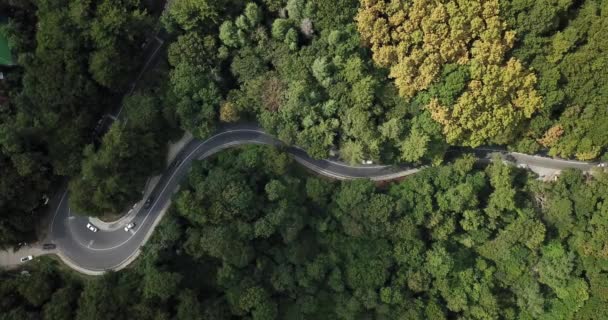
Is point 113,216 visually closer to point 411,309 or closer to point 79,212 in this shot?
point 79,212

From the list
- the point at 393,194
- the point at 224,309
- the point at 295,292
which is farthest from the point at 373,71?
the point at 224,309

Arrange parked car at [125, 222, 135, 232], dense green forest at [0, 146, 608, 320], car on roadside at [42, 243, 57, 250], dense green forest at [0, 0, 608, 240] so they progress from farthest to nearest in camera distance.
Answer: parked car at [125, 222, 135, 232] < car on roadside at [42, 243, 57, 250] < dense green forest at [0, 146, 608, 320] < dense green forest at [0, 0, 608, 240]

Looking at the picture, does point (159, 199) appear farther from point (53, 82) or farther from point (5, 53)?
point (5, 53)

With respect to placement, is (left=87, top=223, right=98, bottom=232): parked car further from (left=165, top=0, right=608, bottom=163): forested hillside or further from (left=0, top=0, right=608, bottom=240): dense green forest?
(left=165, top=0, right=608, bottom=163): forested hillside

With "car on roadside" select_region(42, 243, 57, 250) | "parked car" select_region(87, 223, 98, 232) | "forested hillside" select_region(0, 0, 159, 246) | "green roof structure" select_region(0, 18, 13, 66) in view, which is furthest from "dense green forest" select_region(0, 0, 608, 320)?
"parked car" select_region(87, 223, 98, 232)

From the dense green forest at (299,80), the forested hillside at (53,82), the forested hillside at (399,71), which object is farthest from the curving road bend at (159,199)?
the forested hillside at (53,82)
